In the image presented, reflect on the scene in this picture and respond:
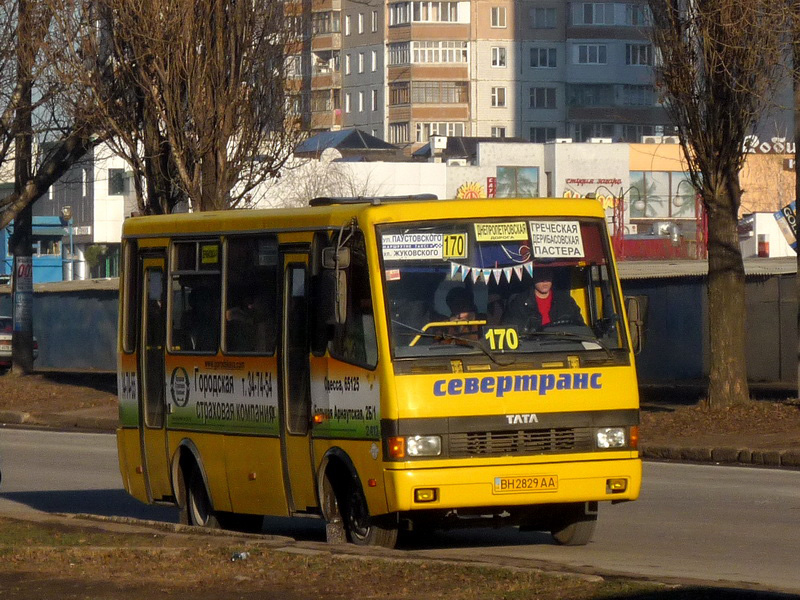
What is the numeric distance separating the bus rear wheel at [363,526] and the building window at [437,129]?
12148cm

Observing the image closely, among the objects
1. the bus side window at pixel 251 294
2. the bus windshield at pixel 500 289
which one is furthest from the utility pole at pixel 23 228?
the bus windshield at pixel 500 289

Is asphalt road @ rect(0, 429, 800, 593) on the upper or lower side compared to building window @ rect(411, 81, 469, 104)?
lower

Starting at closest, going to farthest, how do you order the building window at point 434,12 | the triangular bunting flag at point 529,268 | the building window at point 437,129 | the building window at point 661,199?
the triangular bunting flag at point 529,268
the building window at point 661,199
the building window at point 434,12
the building window at point 437,129

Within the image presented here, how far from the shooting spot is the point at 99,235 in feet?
321

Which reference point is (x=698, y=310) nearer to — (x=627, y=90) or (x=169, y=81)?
(x=169, y=81)

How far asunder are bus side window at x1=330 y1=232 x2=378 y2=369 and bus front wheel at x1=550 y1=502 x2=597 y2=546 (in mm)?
1848

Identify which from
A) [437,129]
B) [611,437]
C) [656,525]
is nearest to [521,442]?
[611,437]

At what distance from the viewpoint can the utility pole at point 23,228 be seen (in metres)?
29.4

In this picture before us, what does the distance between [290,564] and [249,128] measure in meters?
18.5

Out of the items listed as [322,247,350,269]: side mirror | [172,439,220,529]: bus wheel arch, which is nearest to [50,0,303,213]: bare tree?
[172,439,220,529]: bus wheel arch

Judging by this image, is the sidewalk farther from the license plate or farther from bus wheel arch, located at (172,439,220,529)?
the license plate

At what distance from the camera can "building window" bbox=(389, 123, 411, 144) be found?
434 ft

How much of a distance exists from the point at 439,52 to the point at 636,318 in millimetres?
121712

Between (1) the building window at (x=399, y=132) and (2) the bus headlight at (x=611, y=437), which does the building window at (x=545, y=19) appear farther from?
(2) the bus headlight at (x=611, y=437)
